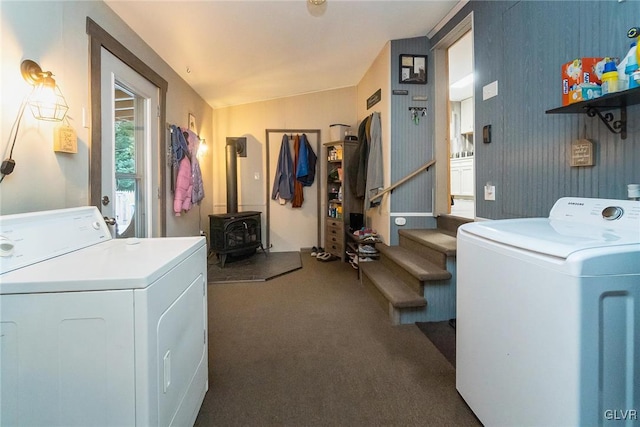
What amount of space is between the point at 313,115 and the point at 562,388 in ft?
14.8

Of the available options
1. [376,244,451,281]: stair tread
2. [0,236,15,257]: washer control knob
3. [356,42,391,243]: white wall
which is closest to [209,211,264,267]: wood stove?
[356,42,391,243]: white wall

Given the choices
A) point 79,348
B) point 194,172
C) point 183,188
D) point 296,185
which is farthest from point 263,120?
point 79,348

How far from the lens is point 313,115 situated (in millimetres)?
4770

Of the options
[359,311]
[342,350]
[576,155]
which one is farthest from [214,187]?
[576,155]

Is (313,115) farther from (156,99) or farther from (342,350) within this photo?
(342,350)

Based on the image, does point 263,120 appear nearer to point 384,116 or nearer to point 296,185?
point 296,185

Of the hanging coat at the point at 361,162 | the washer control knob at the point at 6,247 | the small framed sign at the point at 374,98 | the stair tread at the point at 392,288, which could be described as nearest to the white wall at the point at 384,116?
the small framed sign at the point at 374,98

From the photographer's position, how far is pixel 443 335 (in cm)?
216

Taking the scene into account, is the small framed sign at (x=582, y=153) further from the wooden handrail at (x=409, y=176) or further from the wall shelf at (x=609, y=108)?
the wooden handrail at (x=409, y=176)

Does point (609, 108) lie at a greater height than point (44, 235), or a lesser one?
greater

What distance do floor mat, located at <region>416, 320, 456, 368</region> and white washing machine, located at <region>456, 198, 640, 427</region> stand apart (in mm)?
632

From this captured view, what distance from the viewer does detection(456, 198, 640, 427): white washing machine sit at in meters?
0.84

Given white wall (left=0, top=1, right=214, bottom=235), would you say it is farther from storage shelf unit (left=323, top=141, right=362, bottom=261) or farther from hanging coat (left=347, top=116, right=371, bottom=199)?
storage shelf unit (left=323, top=141, right=362, bottom=261)

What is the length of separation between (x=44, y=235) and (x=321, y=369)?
1504 millimetres
